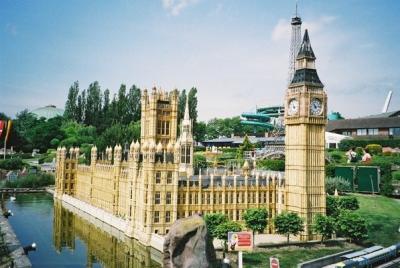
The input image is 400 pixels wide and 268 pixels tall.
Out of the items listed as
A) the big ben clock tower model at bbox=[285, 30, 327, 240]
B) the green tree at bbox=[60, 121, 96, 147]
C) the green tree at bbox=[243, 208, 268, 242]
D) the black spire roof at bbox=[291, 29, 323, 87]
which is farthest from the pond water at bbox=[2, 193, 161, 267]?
the green tree at bbox=[60, 121, 96, 147]

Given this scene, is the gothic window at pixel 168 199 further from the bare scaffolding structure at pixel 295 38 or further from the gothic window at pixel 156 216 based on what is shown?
the bare scaffolding structure at pixel 295 38

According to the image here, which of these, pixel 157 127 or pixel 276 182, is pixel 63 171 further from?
pixel 276 182

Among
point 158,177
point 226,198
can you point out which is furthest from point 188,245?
point 226,198

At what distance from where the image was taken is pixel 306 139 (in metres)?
59.9

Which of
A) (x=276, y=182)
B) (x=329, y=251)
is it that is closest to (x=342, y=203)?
(x=276, y=182)

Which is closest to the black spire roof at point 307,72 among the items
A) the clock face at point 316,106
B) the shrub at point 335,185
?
the clock face at point 316,106

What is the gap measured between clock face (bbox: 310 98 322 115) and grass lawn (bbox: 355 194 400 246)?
1898 cm

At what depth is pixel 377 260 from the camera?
45562mm

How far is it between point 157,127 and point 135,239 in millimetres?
29250

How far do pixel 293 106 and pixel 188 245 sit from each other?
139ft

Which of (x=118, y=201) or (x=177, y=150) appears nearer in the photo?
(x=177, y=150)

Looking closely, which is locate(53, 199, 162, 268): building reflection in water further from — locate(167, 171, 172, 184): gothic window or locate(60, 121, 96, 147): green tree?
locate(60, 121, 96, 147): green tree

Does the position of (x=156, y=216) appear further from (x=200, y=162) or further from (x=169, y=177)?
(x=200, y=162)

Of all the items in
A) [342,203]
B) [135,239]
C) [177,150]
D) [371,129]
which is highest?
[371,129]
